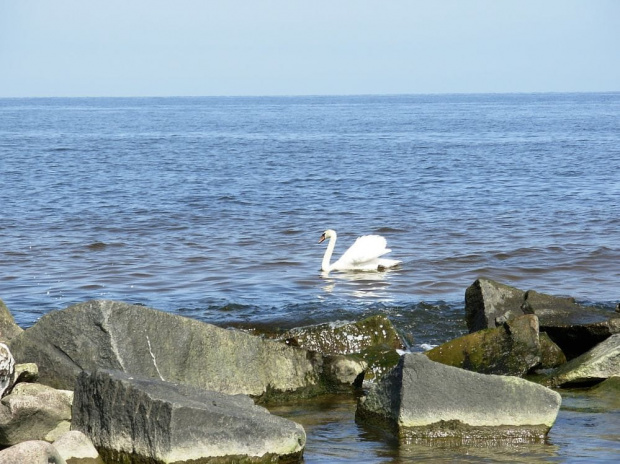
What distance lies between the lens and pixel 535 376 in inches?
325

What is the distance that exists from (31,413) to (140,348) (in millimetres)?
975

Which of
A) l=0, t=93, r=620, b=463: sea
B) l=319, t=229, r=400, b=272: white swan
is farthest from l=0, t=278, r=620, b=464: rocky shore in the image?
l=319, t=229, r=400, b=272: white swan

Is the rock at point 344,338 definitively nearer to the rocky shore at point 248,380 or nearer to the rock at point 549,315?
the rocky shore at point 248,380

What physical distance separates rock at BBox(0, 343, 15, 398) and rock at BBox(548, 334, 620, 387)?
14.4ft

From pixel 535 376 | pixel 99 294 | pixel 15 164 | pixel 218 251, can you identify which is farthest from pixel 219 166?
pixel 535 376

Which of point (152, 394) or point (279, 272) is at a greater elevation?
point (152, 394)

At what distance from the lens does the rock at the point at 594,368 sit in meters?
7.93

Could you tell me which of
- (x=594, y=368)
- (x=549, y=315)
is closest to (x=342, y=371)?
(x=594, y=368)

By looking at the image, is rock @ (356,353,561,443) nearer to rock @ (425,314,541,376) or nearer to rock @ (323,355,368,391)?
rock @ (323,355,368,391)

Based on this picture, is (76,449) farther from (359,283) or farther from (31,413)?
(359,283)

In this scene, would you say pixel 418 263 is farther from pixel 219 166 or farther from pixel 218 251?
pixel 219 166

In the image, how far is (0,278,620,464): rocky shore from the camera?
5.95m

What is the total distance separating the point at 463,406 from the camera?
21.9 ft

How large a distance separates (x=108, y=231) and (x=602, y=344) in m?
12.3
